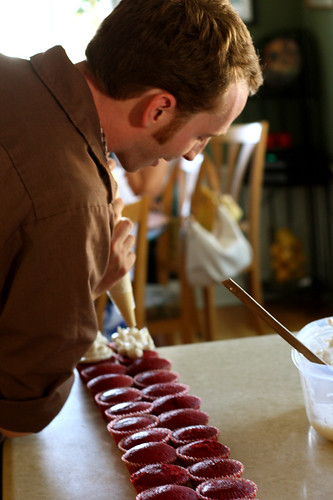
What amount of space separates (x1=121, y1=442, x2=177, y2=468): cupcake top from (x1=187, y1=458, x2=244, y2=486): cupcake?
36 millimetres

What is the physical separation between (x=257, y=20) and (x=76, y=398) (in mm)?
3524

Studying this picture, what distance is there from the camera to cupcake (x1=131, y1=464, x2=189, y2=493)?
81 cm

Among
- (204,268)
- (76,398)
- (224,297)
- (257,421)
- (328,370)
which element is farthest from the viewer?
(224,297)

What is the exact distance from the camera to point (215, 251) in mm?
2924

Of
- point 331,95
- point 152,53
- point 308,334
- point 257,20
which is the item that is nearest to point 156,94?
point 152,53

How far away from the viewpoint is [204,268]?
117 inches

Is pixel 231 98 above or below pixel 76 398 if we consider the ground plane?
above

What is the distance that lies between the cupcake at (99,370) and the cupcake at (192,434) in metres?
0.27

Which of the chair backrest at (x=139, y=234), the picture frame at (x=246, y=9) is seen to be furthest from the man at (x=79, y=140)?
the picture frame at (x=246, y=9)

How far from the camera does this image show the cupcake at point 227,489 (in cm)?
77

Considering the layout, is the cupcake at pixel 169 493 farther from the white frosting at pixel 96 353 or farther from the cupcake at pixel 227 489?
the white frosting at pixel 96 353

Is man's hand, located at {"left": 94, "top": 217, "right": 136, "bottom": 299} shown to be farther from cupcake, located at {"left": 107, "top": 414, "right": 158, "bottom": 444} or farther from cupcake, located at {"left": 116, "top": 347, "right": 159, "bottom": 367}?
cupcake, located at {"left": 107, "top": 414, "right": 158, "bottom": 444}

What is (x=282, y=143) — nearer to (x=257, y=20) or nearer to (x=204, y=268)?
(x=257, y=20)

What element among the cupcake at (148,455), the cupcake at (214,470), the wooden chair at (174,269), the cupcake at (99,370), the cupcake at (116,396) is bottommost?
the wooden chair at (174,269)
